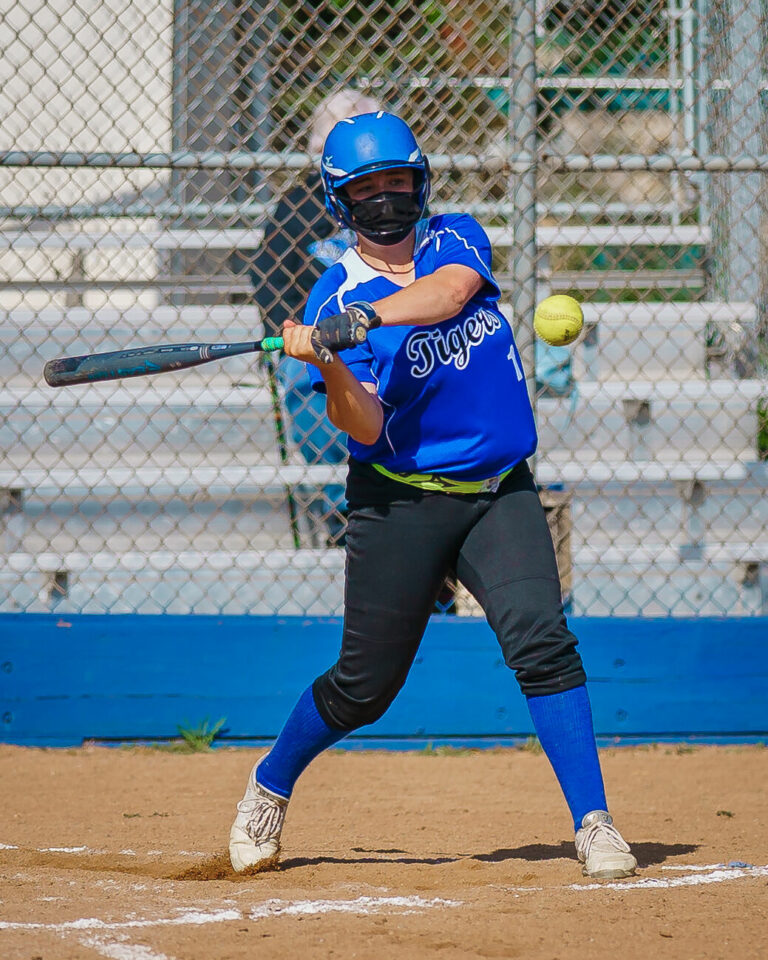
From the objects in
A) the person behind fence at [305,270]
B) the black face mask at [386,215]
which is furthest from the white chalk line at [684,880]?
the person behind fence at [305,270]

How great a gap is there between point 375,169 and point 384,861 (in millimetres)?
1913

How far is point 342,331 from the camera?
2.53 metres

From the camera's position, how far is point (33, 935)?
7.47 feet

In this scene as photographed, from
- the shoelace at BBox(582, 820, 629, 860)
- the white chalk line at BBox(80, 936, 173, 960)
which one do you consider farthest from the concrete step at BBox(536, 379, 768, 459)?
the white chalk line at BBox(80, 936, 173, 960)

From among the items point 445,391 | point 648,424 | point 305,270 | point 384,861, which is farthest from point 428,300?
point 648,424

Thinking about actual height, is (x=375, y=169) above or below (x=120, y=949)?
above

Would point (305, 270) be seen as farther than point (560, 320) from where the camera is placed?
Yes

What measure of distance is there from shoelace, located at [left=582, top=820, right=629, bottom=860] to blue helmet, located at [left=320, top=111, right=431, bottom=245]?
1.58m

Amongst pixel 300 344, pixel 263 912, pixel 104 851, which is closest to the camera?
pixel 263 912

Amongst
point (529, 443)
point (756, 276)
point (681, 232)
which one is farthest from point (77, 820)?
point (681, 232)

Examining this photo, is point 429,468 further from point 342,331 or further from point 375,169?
point 375,169

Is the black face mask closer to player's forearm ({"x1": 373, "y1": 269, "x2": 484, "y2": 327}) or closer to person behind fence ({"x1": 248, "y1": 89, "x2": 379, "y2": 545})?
player's forearm ({"x1": 373, "y1": 269, "x2": 484, "y2": 327})

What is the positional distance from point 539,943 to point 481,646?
8.31 feet

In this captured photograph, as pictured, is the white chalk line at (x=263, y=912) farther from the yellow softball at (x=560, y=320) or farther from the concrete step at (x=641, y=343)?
the concrete step at (x=641, y=343)
